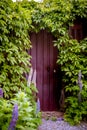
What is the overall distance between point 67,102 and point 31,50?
1747 millimetres

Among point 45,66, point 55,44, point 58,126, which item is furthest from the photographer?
point 45,66

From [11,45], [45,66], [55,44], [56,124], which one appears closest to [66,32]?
[55,44]

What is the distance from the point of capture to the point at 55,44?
5.60 m

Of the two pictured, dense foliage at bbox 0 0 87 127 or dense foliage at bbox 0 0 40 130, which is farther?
dense foliage at bbox 0 0 87 127

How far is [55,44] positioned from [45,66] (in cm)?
80

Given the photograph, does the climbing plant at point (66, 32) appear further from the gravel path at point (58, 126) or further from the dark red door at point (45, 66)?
the gravel path at point (58, 126)

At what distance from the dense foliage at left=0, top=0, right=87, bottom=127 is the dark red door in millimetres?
370

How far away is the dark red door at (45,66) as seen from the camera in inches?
238

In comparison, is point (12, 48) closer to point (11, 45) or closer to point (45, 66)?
point (11, 45)

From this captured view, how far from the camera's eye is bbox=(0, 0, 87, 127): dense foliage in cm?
440

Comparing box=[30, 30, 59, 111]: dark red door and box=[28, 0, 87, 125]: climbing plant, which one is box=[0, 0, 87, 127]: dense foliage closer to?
box=[28, 0, 87, 125]: climbing plant

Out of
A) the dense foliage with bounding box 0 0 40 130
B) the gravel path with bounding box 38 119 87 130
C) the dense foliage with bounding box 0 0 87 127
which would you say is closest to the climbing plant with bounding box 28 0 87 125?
the dense foliage with bounding box 0 0 87 127

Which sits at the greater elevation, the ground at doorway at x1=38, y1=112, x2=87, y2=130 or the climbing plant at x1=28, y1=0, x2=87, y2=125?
the climbing plant at x1=28, y1=0, x2=87, y2=125

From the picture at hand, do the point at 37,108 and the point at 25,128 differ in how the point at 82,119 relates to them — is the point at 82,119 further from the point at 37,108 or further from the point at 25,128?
the point at 25,128
